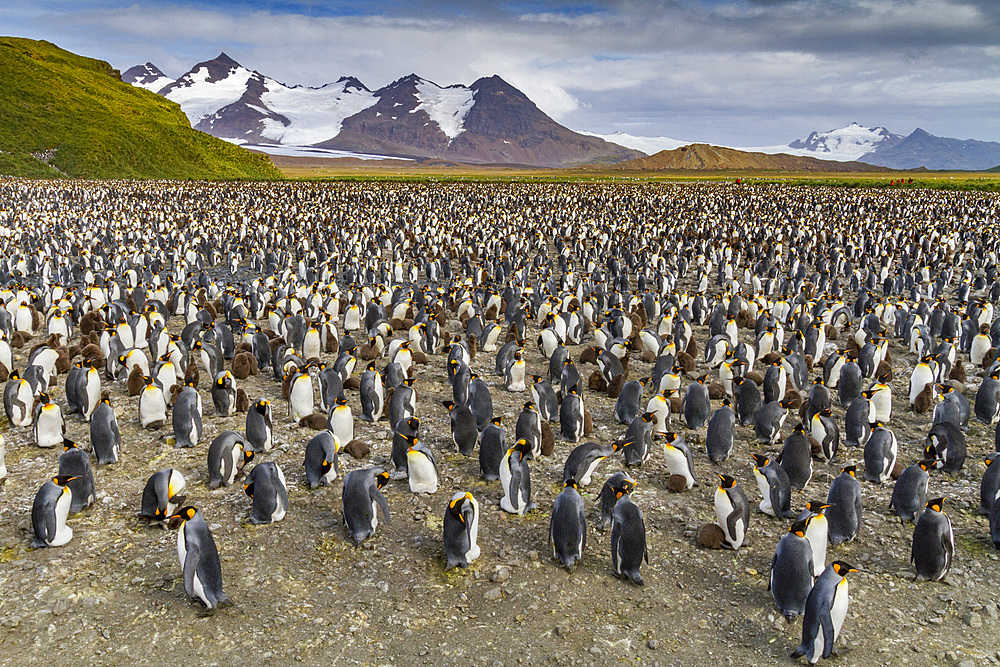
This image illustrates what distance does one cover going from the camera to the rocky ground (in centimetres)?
472

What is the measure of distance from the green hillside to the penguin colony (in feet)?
154

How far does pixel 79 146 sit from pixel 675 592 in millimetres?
69245

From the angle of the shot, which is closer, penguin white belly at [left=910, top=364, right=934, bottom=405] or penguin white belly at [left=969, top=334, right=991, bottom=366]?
penguin white belly at [left=910, top=364, right=934, bottom=405]

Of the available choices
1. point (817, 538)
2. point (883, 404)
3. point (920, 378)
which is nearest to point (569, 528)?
point (817, 538)

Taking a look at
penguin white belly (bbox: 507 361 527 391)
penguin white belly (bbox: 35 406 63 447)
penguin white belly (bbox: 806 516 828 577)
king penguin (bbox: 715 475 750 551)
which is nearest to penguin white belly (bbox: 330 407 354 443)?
penguin white belly (bbox: 507 361 527 391)

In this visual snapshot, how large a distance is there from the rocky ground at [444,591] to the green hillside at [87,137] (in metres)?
63.4

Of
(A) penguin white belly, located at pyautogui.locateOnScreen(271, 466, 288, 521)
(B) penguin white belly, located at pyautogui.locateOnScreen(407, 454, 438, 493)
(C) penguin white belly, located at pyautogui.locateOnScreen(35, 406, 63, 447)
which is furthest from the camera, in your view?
(C) penguin white belly, located at pyautogui.locateOnScreen(35, 406, 63, 447)

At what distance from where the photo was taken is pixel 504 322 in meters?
13.3

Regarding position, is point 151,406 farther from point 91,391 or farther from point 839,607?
point 839,607

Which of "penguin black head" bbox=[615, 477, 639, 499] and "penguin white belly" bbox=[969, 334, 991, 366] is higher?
"penguin white belly" bbox=[969, 334, 991, 366]

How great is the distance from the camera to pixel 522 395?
9.88 metres

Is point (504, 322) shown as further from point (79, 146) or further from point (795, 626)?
point (79, 146)

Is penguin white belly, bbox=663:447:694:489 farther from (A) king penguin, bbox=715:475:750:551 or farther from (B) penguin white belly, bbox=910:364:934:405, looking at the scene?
(B) penguin white belly, bbox=910:364:934:405

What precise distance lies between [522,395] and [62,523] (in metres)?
5.79
